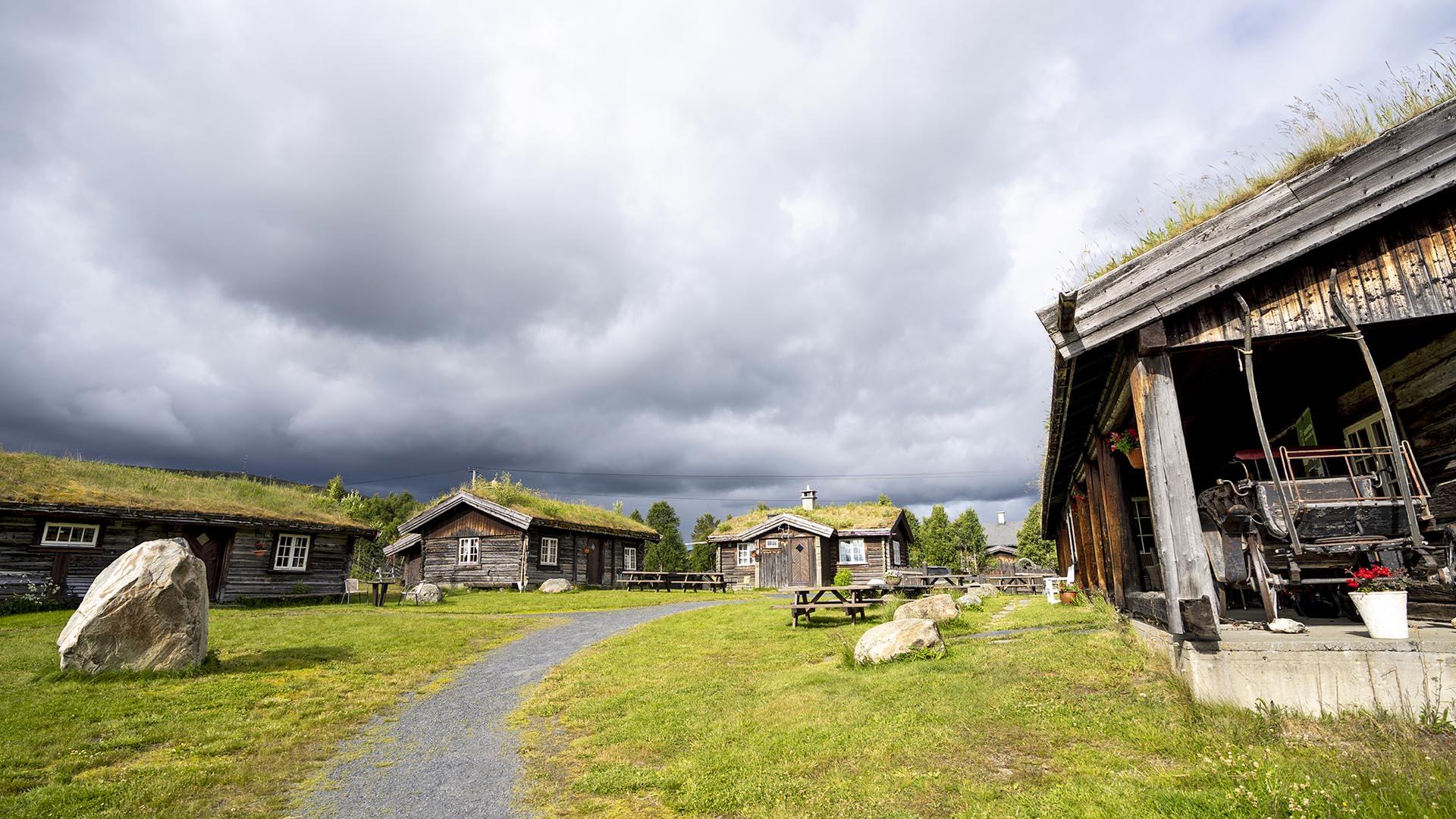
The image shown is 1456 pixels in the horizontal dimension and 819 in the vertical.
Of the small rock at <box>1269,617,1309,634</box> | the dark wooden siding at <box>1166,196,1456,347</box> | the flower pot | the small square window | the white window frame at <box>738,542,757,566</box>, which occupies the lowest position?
the small rock at <box>1269,617,1309,634</box>

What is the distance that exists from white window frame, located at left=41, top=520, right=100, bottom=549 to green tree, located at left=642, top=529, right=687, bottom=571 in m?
28.8

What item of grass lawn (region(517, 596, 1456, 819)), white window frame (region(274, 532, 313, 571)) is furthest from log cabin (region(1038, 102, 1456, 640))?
white window frame (region(274, 532, 313, 571))

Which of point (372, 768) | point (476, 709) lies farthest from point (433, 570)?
point (372, 768)

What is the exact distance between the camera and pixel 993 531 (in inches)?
2448

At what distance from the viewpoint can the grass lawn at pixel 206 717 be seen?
519 centimetres

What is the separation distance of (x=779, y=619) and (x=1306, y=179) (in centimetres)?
1324

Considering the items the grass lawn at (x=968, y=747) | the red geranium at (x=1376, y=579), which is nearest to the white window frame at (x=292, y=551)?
the grass lawn at (x=968, y=747)

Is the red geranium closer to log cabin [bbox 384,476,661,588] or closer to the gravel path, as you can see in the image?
the gravel path

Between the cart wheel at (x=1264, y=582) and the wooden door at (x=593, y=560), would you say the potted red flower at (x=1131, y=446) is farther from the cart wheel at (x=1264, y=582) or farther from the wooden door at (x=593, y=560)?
the wooden door at (x=593, y=560)

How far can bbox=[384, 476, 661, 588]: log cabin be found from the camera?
1185 inches

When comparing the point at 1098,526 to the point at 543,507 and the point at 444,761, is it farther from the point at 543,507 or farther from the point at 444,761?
the point at 543,507

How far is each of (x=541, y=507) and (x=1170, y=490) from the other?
30485mm

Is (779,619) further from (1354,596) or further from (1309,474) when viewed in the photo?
(1354,596)

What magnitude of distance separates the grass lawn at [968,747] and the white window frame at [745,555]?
2776 cm
